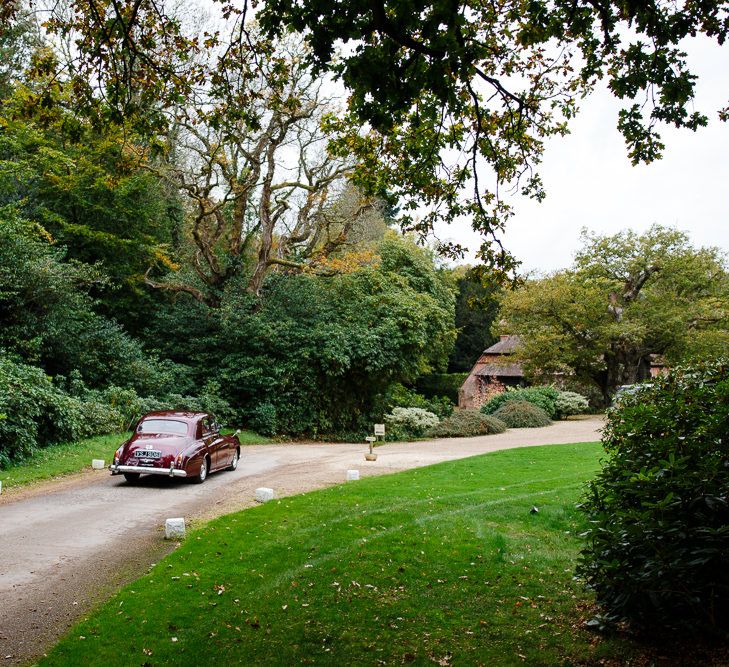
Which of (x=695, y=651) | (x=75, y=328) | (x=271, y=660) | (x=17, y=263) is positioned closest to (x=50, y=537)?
(x=271, y=660)

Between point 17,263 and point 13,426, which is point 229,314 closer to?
point 17,263

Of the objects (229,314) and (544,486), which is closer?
(544,486)

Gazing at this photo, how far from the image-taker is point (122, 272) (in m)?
27.5

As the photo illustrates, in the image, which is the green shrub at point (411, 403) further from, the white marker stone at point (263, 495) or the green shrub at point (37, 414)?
the white marker stone at point (263, 495)

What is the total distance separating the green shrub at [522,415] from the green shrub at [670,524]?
2817 cm

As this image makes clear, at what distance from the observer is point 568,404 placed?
124 feet

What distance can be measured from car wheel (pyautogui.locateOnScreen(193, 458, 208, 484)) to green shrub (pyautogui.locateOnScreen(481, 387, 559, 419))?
23.1 meters

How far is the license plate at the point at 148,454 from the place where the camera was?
14187 mm

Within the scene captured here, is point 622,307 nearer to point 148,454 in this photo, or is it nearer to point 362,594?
point 148,454

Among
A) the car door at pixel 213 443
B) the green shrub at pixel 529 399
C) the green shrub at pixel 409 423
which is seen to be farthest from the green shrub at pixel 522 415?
the car door at pixel 213 443

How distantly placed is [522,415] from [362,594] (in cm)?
2761

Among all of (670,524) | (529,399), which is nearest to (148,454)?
(670,524)

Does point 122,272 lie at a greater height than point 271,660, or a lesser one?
greater

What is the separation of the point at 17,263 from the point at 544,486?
51.9 ft
